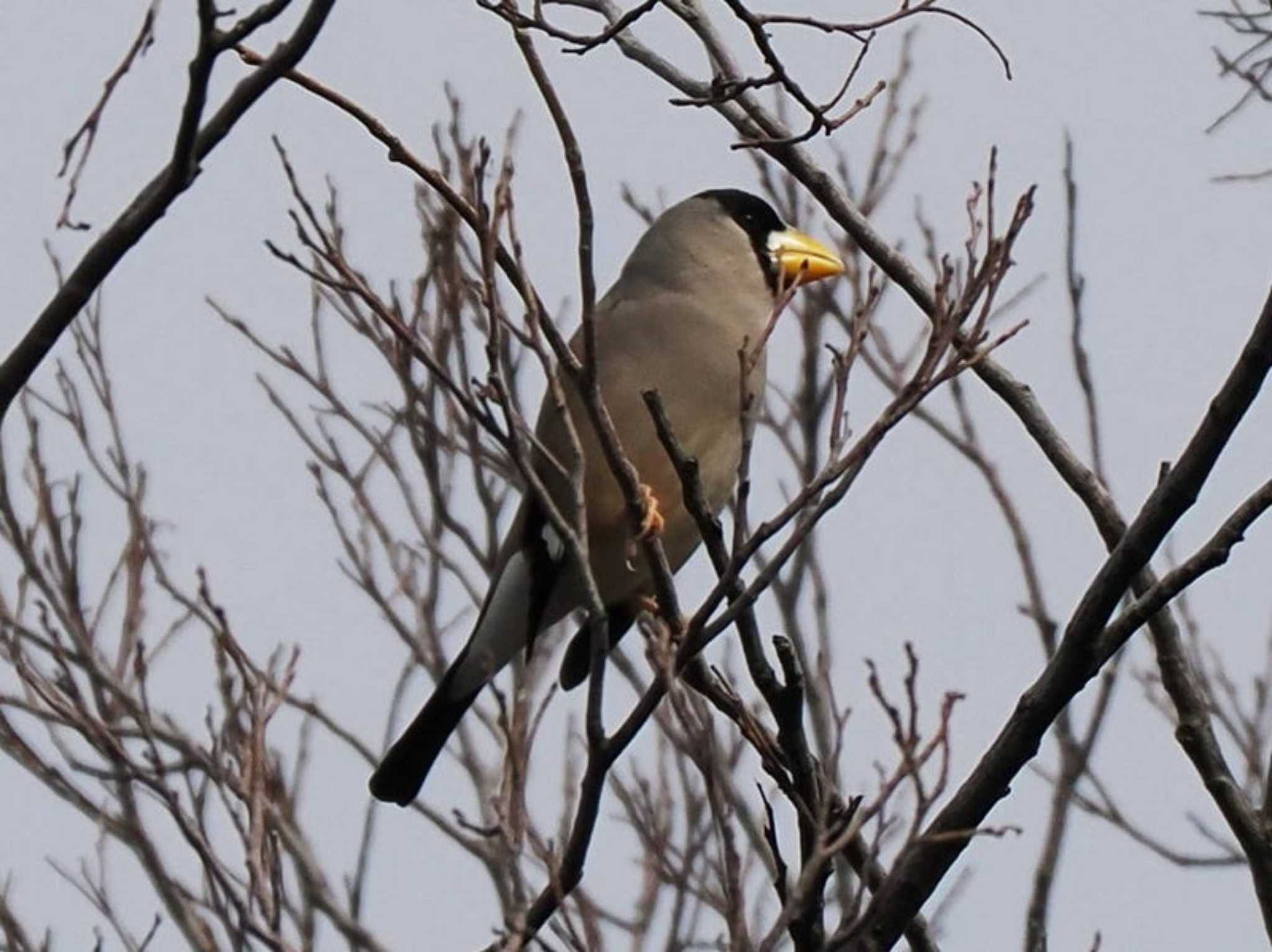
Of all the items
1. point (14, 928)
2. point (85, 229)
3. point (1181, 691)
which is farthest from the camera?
point (14, 928)

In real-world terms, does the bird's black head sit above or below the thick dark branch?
above

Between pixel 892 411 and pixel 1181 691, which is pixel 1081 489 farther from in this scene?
pixel 892 411

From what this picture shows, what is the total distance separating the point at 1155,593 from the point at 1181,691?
1.51ft

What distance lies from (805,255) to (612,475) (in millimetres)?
1227

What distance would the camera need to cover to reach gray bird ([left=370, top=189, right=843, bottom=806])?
14.9ft

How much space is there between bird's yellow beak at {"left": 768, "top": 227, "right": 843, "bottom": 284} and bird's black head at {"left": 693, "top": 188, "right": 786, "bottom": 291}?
20mm

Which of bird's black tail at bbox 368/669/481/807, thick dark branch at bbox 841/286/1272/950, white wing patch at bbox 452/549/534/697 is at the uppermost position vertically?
white wing patch at bbox 452/549/534/697

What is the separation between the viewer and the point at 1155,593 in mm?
2822

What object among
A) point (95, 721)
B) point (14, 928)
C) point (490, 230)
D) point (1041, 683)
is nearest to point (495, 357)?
point (490, 230)

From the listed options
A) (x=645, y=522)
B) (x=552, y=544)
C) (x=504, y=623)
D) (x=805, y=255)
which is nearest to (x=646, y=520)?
(x=645, y=522)

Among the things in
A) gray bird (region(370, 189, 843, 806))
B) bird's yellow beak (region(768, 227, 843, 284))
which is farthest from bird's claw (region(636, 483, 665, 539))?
bird's yellow beak (region(768, 227, 843, 284))

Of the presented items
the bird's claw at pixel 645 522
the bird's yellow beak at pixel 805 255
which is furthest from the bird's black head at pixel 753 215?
the bird's claw at pixel 645 522

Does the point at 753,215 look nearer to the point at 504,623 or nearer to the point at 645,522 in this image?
the point at 504,623

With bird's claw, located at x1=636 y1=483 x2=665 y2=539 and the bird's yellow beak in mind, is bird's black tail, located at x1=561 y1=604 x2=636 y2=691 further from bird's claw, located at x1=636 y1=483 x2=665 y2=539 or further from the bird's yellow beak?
bird's claw, located at x1=636 y1=483 x2=665 y2=539
